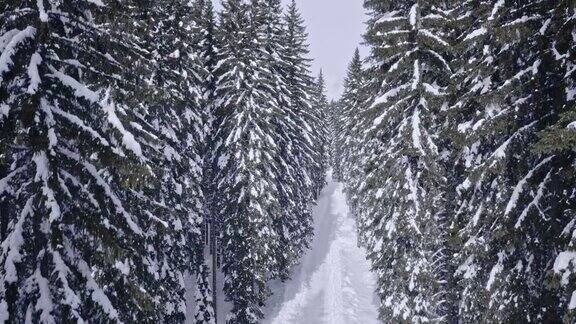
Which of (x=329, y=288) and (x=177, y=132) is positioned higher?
(x=177, y=132)

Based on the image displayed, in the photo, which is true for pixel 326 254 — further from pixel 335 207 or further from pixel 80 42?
pixel 80 42

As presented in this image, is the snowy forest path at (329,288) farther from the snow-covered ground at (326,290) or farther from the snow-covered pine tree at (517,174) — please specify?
the snow-covered pine tree at (517,174)

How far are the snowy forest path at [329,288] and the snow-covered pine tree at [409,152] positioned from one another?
1255cm

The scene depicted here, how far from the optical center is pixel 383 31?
651 inches

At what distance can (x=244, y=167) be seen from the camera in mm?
23625

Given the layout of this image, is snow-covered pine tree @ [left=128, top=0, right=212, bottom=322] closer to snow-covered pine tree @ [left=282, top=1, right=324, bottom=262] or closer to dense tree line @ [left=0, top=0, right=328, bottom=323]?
dense tree line @ [left=0, top=0, right=328, bottom=323]

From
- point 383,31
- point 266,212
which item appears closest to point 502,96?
point 383,31

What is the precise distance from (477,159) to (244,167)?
42.0 ft

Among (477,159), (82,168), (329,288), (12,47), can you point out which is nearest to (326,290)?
(329,288)

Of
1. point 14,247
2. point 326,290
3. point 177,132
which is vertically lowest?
point 326,290

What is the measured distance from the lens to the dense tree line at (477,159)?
32.9ft

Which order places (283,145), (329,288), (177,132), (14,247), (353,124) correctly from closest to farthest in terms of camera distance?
(14,247) < (177,132) < (353,124) < (283,145) < (329,288)

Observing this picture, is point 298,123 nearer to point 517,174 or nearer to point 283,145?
point 283,145

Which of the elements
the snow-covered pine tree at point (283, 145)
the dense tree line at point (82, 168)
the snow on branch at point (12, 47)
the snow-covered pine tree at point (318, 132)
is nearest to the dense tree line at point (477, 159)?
the dense tree line at point (82, 168)
